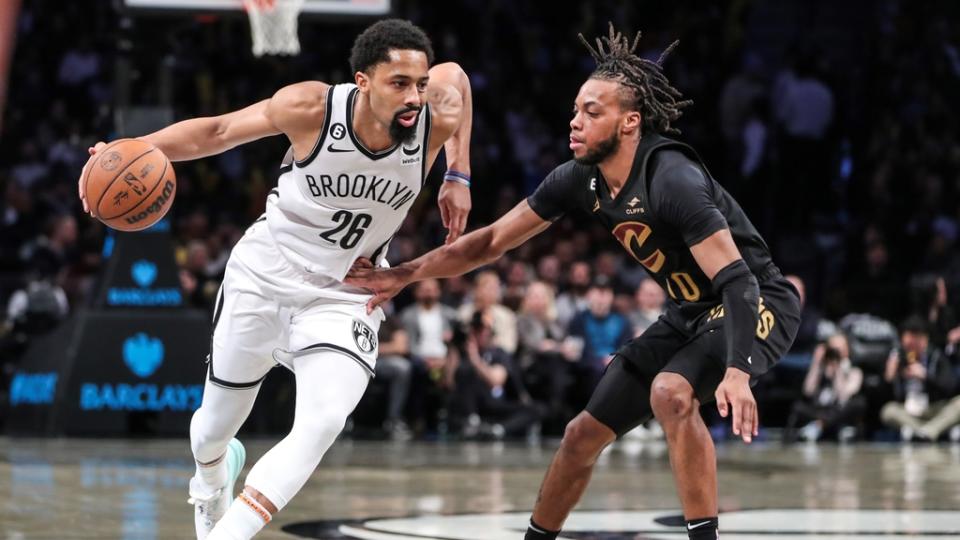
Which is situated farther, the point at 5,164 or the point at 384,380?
the point at 5,164

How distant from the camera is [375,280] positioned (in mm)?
6059

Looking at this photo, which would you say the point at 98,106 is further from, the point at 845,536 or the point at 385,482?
the point at 845,536

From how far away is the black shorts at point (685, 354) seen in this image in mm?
5695

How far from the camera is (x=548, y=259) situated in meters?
15.5

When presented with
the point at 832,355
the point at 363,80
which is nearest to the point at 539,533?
the point at 363,80

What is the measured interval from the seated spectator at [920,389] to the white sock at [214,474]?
31.6ft

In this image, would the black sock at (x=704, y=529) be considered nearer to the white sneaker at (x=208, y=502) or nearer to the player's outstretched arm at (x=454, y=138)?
the player's outstretched arm at (x=454, y=138)

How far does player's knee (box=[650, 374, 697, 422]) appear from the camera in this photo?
5.55 meters

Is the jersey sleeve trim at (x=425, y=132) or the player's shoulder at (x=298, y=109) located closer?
the player's shoulder at (x=298, y=109)

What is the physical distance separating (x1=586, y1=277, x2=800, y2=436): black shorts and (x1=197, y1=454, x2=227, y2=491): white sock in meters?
1.53

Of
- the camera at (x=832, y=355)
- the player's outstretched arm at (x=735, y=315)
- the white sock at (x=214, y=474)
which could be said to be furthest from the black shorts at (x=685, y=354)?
the camera at (x=832, y=355)

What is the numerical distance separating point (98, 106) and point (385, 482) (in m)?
10.1

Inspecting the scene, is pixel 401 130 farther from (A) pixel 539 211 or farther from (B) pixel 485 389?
(B) pixel 485 389

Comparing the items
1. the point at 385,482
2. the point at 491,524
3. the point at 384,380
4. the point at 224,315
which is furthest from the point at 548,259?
the point at 224,315
